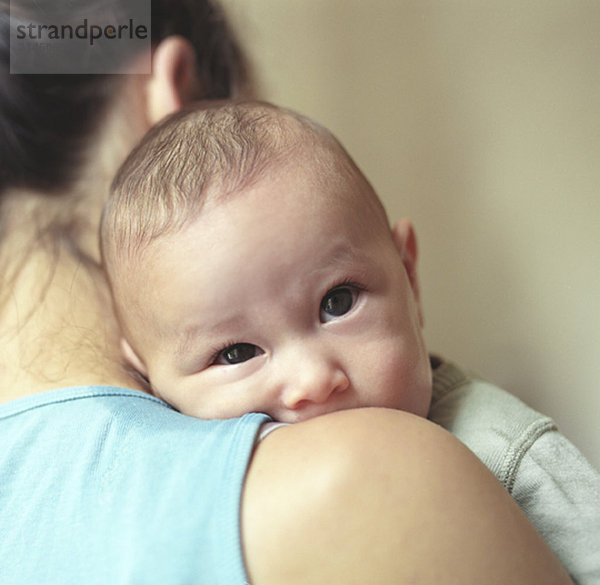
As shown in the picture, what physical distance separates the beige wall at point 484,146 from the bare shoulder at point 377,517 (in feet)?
3.25

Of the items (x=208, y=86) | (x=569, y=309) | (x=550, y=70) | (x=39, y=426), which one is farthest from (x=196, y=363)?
(x=550, y=70)

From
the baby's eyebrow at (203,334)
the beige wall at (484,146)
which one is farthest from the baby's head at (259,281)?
the beige wall at (484,146)

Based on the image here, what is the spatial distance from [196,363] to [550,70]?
1.21 meters

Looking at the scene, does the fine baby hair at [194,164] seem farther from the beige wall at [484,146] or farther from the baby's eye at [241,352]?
the beige wall at [484,146]

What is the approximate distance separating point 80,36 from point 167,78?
0.13m

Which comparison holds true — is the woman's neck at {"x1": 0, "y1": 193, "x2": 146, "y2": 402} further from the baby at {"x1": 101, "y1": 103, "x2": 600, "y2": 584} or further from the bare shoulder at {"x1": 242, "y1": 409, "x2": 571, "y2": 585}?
the bare shoulder at {"x1": 242, "y1": 409, "x2": 571, "y2": 585}

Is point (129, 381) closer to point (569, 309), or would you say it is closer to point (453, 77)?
point (569, 309)

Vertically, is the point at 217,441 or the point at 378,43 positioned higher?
the point at 378,43

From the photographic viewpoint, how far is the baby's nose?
69cm

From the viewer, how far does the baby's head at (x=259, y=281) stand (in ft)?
2.35

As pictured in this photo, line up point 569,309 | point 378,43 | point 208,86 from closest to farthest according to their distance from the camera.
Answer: point 208,86
point 569,309
point 378,43

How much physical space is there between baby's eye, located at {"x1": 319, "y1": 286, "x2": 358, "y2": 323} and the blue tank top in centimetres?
19

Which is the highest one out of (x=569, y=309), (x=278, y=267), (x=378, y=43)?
(x=378, y=43)

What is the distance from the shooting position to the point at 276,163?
77cm
